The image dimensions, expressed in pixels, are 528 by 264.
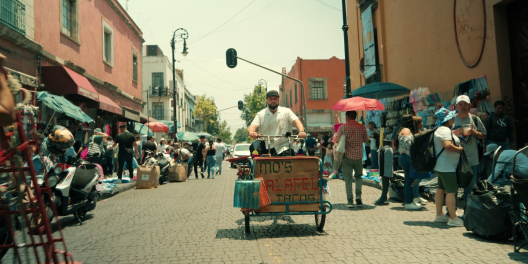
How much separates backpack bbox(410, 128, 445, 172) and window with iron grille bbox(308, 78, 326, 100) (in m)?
32.9

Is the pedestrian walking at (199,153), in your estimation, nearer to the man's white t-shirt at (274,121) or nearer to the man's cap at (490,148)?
the man's white t-shirt at (274,121)

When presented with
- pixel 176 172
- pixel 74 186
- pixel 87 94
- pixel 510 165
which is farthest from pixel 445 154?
pixel 87 94

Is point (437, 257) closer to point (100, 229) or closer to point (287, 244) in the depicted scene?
point (287, 244)

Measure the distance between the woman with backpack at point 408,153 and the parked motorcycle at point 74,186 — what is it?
531 cm

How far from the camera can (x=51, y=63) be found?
13.8m

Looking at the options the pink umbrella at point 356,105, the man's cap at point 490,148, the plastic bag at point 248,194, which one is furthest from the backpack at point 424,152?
the pink umbrella at point 356,105

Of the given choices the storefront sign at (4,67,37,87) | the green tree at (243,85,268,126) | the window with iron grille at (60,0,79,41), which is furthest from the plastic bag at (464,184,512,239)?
the green tree at (243,85,268,126)

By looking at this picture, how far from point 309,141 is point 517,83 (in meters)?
7.36

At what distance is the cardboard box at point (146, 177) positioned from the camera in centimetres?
1341

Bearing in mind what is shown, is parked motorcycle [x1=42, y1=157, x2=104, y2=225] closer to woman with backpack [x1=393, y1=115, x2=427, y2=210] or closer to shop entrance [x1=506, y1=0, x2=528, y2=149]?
woman with backpack [x1=393, y1=115, x2=427, y2=210]

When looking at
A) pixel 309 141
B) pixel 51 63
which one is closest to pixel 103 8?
pixel 51 63

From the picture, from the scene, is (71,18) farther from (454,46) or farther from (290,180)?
(290,180)

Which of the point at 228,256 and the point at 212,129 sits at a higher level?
the point at 212,129

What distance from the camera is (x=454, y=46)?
37.6 ft
